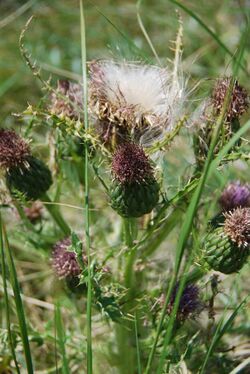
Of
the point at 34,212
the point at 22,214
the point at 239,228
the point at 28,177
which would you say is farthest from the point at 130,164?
the point at 34,212

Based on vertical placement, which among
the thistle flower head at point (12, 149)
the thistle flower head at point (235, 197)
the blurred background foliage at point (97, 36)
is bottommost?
the thistle flower head at point (235, 197)

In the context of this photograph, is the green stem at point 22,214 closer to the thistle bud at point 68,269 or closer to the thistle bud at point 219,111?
the thistle bud at point 68,269

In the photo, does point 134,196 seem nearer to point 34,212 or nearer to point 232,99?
point 232,99

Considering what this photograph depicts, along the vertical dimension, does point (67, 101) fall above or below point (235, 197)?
above

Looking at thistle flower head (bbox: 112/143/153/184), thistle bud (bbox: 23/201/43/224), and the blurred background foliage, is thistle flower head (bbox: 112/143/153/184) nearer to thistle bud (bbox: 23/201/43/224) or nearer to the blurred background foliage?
thistle bud (bbox: 23/201/43/224)

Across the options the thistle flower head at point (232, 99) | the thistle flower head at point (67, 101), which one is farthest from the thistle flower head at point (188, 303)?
the thistle flower head at point (67, 101)
